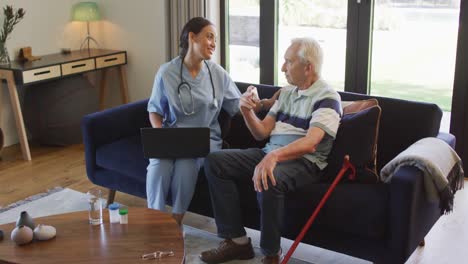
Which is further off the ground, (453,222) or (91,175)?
(91,175)

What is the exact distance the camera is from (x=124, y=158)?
3260 mm

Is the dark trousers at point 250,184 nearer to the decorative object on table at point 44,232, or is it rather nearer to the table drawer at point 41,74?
the decorative object on table at point 44,232

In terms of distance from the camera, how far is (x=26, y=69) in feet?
14.0

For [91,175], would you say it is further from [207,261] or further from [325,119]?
[325,119]

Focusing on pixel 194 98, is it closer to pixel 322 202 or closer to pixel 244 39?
pixel 322 202

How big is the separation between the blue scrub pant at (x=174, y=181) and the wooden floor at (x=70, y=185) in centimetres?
43

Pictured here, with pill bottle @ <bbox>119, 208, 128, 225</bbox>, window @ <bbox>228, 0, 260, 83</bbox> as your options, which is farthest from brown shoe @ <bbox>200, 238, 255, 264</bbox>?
window @ <bbox>228, 0, 260, 83</bbox>

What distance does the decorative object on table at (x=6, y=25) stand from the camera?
175 inches

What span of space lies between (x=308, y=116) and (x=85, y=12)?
8.74 feet

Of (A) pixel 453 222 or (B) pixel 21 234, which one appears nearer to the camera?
(B) pixel 21 234

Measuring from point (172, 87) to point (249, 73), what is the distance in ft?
5.69

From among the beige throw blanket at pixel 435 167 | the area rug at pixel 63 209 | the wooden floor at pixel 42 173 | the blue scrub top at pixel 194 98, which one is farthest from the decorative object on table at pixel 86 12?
the beige throw blanket at pixel 435 167

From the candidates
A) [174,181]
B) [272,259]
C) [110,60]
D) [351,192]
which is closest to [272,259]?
[272,259]

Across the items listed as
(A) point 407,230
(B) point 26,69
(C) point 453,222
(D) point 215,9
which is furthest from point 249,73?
(A) point 407,230
